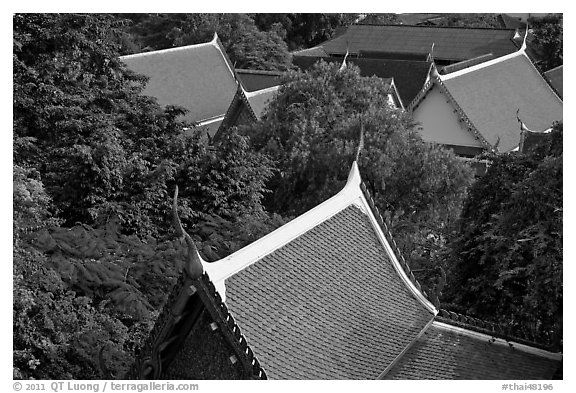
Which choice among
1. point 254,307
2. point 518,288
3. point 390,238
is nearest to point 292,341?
point 254,307

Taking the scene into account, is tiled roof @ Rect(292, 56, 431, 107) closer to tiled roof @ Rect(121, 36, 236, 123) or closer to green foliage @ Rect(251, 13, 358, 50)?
tiled roof @ Rect(121, 36, 236, 123)

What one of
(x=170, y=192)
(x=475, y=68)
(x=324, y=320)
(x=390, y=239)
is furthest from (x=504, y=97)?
(x=324, y=320)

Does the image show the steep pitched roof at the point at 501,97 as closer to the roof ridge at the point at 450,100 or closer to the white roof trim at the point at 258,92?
the roof ridge at the point at 450,100

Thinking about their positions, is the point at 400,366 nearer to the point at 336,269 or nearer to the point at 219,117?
the point at 336,269

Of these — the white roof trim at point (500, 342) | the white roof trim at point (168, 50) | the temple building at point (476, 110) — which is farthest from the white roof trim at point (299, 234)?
the white roof trim at point (168, 50)

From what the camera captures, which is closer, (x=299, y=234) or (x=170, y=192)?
(x=299, y=234)

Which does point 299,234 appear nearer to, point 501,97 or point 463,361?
→ point 463,361
